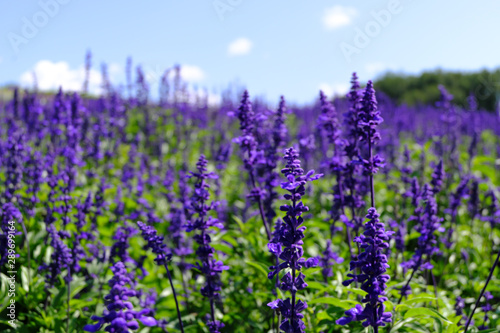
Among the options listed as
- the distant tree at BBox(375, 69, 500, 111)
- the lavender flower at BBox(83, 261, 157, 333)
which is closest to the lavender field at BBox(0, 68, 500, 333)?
the lavender flower at BBox(83, 261, 157, 333)

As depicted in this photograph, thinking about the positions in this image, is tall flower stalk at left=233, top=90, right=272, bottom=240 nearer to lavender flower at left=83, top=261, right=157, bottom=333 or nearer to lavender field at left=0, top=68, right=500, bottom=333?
lavender field at left=0, top=68, right=500, bottom=333

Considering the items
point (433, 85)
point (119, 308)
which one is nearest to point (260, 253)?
point (119, 308)

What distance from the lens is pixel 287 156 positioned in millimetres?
2918

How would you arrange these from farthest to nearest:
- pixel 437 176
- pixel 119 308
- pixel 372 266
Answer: pixel 437 176
pixel 372 266
pixel 119 308

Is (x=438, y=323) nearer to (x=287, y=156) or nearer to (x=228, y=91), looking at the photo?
(x=287, y=156)

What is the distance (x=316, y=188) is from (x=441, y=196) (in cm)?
292

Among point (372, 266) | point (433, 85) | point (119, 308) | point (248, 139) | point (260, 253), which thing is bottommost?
point (260, 253)

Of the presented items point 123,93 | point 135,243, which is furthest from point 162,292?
point 123,93

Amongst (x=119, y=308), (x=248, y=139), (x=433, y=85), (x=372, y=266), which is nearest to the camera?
(x=119, y=308)

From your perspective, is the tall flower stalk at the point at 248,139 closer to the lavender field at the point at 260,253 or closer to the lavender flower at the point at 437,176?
the lavender field at the point at 260,253

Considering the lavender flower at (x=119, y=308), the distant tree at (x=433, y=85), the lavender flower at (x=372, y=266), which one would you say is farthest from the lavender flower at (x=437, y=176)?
the distant tree at (x=433, y=85)

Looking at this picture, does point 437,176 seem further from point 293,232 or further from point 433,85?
point 433,85

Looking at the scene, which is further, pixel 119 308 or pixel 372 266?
pixel 372 266

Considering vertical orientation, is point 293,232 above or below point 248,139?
below
